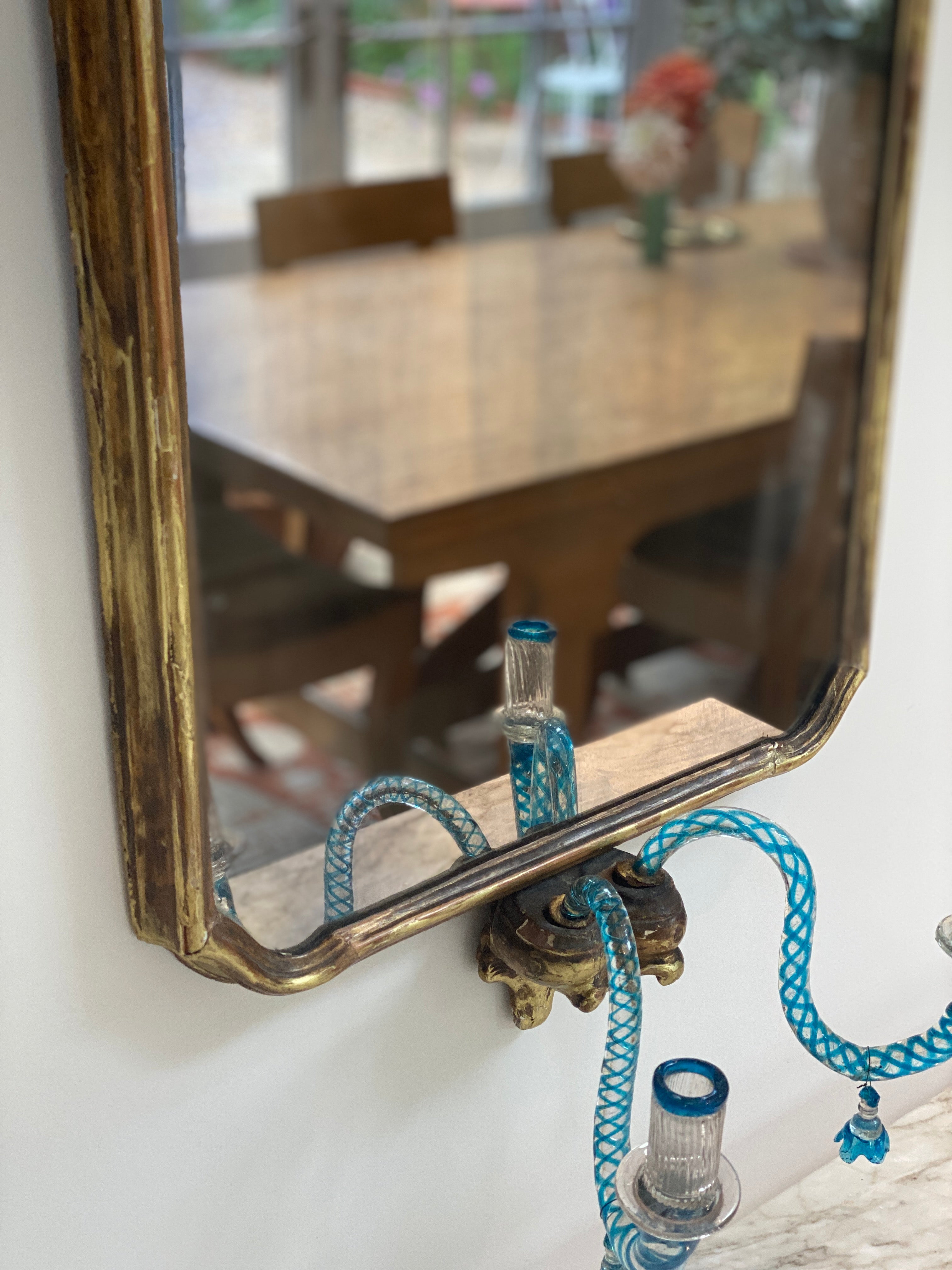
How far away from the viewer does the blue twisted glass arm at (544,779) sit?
0.56 meters

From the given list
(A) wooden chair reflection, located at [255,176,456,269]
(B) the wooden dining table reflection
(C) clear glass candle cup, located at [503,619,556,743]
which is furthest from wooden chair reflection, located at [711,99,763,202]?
(C) clear glass candle cup, located at [503,619,556,743]

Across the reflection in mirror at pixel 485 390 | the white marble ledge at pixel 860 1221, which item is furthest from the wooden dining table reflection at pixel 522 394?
the white marble ledge at pixel 860 1221

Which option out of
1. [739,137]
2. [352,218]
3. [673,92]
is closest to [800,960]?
[352,218]

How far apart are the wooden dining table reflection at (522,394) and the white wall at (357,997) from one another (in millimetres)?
671

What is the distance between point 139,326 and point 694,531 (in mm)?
1600

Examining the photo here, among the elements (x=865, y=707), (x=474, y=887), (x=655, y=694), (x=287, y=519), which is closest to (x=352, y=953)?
(x=474, y=887)

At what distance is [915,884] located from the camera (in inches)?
30.3

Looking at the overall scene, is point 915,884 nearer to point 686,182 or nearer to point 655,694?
point 655,694

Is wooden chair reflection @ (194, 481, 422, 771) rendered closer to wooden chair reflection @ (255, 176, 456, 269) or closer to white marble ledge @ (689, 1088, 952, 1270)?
wooden chair reflection @ (255, 176, 456, 269)

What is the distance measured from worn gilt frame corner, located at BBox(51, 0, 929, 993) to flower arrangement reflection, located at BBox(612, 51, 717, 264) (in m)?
1.87

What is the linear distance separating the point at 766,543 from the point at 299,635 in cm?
70

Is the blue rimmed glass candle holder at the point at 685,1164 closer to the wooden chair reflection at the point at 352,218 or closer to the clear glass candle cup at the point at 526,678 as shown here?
the clear glass candle cup at the point at 526,678

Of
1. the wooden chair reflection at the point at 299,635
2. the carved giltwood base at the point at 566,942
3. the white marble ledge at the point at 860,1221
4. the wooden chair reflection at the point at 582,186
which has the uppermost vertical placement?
the wooden chair reflection at the point at 582,186

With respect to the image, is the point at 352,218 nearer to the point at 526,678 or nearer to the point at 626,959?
the point at 526,678
